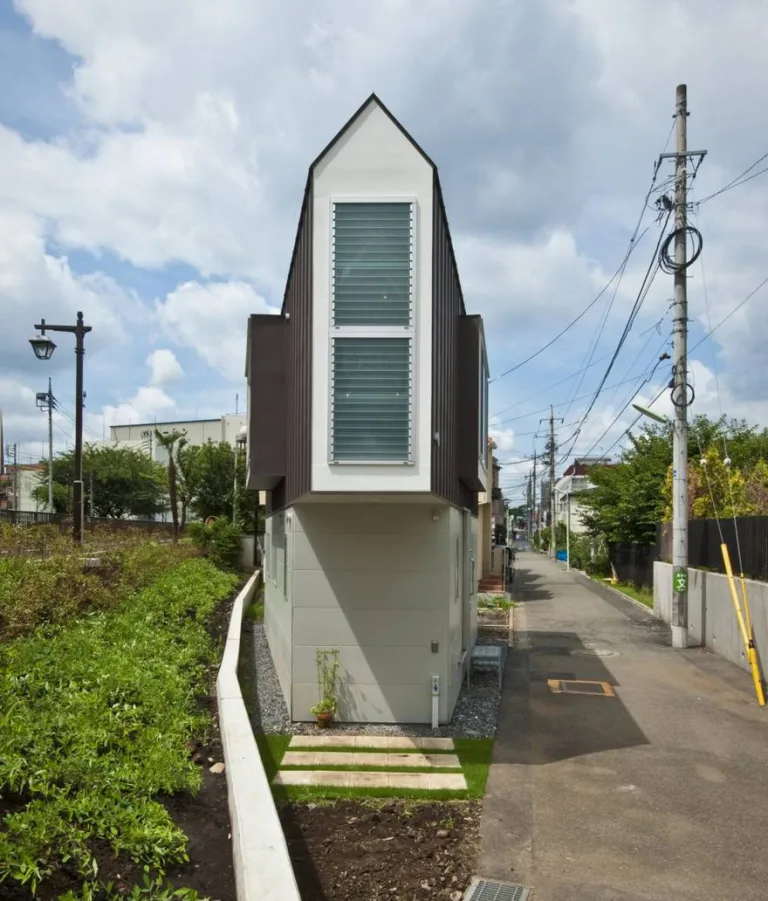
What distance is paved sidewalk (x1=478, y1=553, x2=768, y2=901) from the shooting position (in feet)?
18.2

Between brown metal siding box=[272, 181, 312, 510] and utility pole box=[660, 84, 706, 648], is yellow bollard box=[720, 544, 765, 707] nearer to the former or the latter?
utility pole box=[660, 84, 706, 648]

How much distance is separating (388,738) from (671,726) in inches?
132

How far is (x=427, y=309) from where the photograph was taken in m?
7.60

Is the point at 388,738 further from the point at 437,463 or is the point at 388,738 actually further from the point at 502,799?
the point at 437,463

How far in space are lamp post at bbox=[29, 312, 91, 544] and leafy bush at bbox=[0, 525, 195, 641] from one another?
1.73ft

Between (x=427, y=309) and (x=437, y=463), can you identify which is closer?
(x=427, y=309)

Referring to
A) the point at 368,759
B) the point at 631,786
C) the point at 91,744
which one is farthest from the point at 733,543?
the point at 91,744

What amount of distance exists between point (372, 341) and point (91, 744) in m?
4.06

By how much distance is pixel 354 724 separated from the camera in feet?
30.6

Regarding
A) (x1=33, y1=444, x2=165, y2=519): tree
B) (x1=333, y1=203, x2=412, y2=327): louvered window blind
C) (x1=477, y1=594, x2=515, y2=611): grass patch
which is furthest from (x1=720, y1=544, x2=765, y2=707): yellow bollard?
(x1=33, y1=444, x2=165, y2=519): tree

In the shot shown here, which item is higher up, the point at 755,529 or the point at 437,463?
the point at 437,463

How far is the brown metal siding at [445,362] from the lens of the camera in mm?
8023

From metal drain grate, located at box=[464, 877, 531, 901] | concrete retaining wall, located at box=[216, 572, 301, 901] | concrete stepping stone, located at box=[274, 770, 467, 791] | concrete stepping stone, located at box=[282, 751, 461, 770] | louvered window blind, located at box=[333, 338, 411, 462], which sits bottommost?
concrete stepping stone, located at box=[282, 751, 461, 770]

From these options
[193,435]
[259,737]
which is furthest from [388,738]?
[193,435]
